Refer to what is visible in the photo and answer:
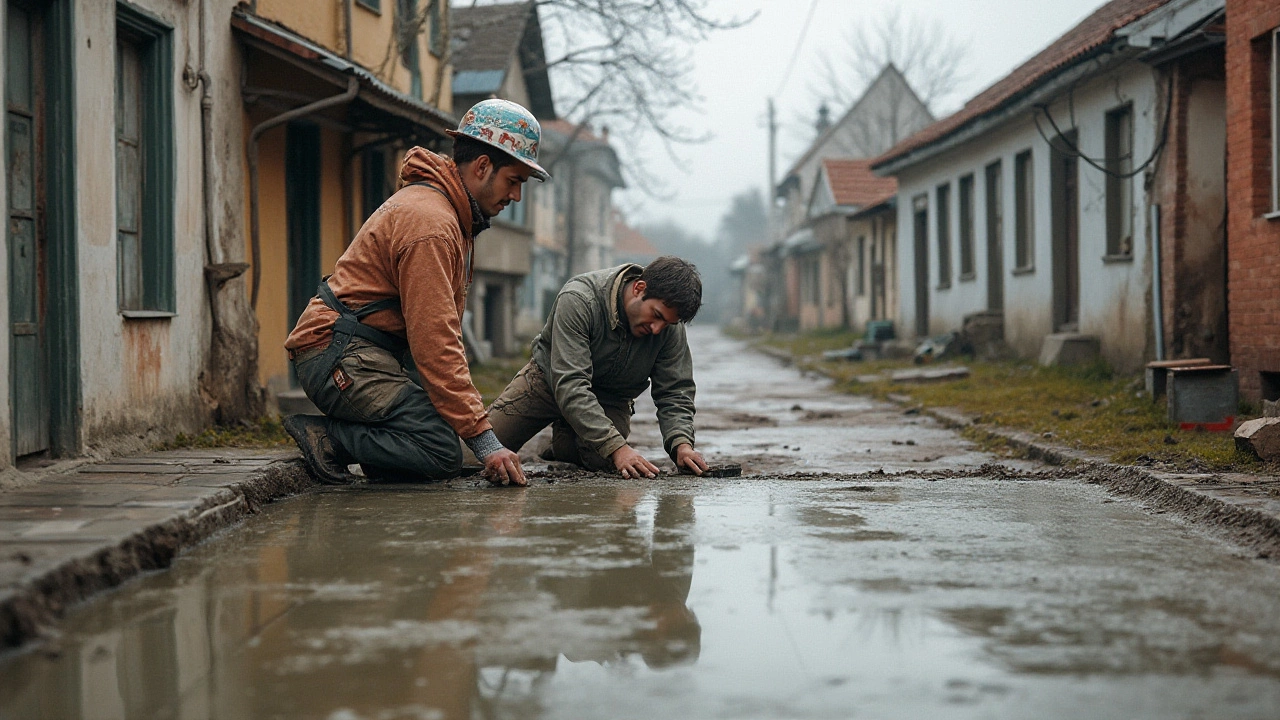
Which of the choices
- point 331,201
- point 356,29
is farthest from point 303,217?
point 356,29

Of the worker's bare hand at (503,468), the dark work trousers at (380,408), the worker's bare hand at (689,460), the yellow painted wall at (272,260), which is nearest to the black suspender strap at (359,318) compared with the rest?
the dark work trousers at (380,408)

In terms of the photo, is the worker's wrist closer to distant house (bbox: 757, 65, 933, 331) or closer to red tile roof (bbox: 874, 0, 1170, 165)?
red tile roof (bbox: 874, 0, 1170, 165)

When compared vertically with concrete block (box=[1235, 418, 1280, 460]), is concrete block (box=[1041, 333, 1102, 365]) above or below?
above

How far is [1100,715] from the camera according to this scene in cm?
237

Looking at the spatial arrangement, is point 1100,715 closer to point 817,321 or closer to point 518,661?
point 518,661

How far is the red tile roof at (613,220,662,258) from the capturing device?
278ft

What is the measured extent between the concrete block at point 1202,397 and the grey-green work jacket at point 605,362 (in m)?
3.62

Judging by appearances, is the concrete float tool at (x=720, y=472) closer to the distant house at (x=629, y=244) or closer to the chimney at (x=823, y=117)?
the chimney at (x=823, y=117)

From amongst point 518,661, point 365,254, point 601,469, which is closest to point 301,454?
point 365,254

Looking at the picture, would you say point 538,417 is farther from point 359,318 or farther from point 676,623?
point 676,623

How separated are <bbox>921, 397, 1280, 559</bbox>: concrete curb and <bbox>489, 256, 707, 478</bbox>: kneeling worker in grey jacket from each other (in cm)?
196

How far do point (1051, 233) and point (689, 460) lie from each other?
11.4 m

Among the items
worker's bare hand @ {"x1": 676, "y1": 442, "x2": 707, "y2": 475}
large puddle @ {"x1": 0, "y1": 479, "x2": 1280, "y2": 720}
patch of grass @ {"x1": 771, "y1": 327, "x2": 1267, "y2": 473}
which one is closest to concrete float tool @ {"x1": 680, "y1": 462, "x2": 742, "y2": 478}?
worker's bare hand @ {"x1": 676, "y1": 442, "x2": 707, "y2": 475}

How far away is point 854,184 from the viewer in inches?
1425
